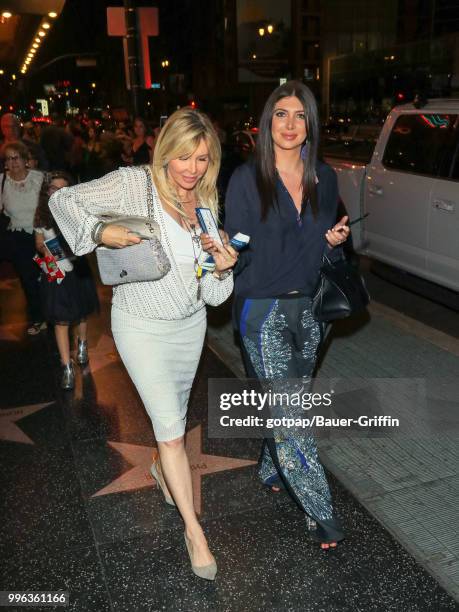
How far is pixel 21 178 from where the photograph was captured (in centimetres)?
642

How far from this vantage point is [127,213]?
278cm

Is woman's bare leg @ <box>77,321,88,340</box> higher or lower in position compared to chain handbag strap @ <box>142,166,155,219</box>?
lower

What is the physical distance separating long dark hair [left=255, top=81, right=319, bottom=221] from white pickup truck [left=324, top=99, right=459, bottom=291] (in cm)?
340

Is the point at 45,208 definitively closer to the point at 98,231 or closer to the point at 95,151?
the point at 98,231

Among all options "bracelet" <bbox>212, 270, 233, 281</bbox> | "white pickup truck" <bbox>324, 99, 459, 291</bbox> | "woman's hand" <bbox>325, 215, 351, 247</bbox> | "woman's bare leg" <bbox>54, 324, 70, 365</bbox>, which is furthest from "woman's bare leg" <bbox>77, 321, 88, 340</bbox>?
"white pickup truck" <bbox>324, 99, 459, 291</bbox>

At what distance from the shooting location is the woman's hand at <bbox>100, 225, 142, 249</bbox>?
2.61m

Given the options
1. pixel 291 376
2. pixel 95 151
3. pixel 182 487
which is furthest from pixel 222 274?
pixel 95 151

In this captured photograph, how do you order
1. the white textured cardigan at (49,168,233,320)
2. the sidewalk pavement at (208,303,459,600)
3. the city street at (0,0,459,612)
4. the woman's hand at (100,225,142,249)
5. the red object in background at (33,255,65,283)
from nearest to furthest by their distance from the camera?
the woman's hand at (100,225,142,249), the white textured cardigan at (49,168,233,320), the city street at (0,0,459,612), the sidewalk pavement at (208,303,459,600), the red object in background at (33,255,65,283)

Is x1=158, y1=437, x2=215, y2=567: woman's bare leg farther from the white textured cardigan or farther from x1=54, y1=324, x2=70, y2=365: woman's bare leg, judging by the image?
x1=54, y1=324, x2=70, y2=365: woman's bare leg

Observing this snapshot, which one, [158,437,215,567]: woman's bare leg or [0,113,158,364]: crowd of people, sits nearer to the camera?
[158,437,215,567]: woman's bare leg

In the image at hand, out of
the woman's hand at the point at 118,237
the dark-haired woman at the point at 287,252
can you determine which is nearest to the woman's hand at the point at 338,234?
the dark-haired woman at the point at 287,252

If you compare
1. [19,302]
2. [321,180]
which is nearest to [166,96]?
[19,302]

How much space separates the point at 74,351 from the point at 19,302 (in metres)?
2.16

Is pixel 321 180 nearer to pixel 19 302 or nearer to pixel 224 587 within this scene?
pixel 224 587
